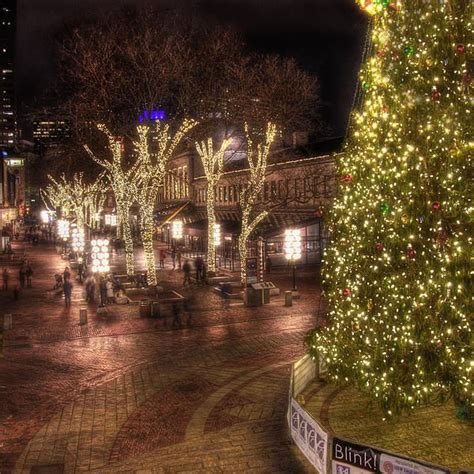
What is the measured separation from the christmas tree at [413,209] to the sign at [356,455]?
2.45 meters

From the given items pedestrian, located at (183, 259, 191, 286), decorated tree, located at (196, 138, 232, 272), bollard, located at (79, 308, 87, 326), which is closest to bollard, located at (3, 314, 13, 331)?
bollard, located at (79, 308, 87, 326)

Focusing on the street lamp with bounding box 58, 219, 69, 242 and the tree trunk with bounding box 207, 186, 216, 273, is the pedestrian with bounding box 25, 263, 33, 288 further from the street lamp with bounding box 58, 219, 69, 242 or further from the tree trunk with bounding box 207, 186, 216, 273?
the street lamp with bounding box 58, 219, 69, 242

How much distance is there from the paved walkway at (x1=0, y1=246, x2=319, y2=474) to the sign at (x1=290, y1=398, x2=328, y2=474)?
438 millimetres

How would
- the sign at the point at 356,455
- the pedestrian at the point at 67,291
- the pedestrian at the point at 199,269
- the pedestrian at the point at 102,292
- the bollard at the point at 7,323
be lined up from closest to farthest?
the sign at the point at 356,455
the bollard at the point at 7,323
the pedestrian at the point at 102,292
the pedestrian at the point at 67,291
the pedestrian at the point at 199,269

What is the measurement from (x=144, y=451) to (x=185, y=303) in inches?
637

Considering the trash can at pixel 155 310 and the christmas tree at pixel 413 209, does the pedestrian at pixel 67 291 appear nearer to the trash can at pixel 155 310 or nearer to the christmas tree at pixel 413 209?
the trash can at pixel 155 310

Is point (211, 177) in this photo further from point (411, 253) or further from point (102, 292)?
point (411, 253)

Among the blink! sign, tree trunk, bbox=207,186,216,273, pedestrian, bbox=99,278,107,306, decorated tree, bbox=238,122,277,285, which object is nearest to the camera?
pedestrian, bbox=99,278,107,306

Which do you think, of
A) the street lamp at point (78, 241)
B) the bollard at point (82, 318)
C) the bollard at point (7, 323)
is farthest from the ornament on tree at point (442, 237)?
the street lamp at point (78, 241)

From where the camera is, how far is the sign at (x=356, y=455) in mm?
7977

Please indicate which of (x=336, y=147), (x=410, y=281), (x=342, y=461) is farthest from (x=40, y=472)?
(x=336, y=147)

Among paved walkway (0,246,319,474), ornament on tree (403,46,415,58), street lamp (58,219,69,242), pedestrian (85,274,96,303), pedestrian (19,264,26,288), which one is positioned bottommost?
paved walkway (0,246,319,474)

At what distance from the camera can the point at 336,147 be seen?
40781 millimetres

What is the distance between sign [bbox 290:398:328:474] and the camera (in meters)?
9.16
